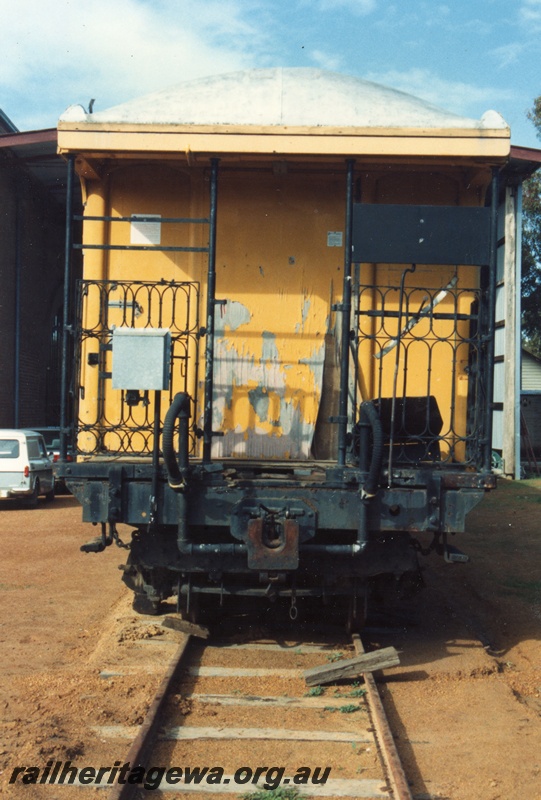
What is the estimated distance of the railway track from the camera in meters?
4.02

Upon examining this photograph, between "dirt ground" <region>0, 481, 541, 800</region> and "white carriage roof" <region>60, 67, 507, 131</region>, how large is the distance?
3808mm

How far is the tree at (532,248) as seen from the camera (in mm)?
31312

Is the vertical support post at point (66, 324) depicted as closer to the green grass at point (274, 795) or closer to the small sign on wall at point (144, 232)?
the small sign on wall at point (144, 232)

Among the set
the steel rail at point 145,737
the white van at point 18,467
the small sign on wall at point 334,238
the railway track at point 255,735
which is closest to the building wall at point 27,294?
the white van at point 18,467

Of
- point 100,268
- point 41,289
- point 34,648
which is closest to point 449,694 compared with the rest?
point 34,648

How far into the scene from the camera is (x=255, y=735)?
4.63 metres

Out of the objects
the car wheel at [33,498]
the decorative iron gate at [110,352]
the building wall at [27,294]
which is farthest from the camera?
the building wall at [27,294]

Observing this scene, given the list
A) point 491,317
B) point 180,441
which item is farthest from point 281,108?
point 180,441

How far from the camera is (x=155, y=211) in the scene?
6602 millimetres

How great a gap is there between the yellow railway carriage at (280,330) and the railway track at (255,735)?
62cm

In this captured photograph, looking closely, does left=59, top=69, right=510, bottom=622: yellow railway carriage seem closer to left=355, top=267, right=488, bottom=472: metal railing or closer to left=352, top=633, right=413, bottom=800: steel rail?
left=355, top=267, right=488, bottom=472: metal railing

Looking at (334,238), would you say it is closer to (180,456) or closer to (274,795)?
(180,456)

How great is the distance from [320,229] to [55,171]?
13.4m

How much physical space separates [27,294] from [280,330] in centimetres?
1739
